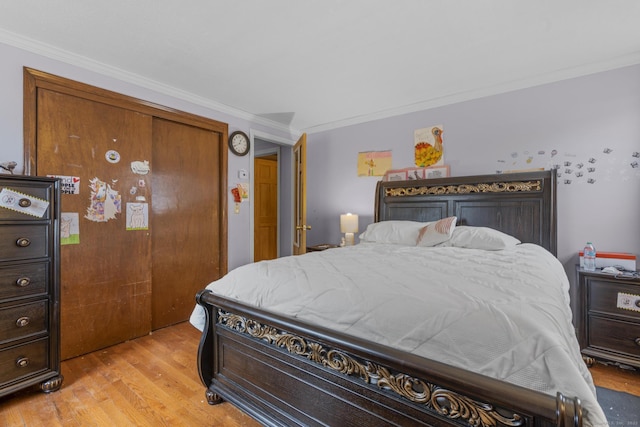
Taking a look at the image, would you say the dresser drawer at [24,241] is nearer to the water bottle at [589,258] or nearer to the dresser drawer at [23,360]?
the dresser drawer at [23,360]

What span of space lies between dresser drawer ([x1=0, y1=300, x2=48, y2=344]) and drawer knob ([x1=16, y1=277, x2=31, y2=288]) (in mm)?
125

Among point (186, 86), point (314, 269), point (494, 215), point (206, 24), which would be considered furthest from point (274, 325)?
point (186, 86)

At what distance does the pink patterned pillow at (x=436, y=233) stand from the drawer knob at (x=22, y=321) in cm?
286

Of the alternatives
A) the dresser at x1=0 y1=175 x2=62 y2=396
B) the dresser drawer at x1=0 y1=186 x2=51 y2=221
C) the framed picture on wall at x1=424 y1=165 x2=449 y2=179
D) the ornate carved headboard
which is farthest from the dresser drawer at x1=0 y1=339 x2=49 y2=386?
the framed picture on wall at x1=424 y1=165 x2=449 y2=179

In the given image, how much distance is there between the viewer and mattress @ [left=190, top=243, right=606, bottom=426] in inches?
31.9

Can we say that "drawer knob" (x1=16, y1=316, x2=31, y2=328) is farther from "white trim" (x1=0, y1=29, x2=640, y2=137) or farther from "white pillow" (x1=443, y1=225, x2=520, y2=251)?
"white pillow" (x1=443, y1=225, x2=520, y2=251)

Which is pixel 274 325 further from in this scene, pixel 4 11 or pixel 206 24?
pixel 4 11

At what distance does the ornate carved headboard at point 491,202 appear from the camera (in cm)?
256

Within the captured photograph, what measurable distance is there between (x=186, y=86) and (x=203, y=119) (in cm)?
39

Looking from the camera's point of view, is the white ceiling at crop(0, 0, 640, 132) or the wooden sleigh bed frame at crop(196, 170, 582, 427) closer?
the wooden sleigh bed frame at crop(196, 170, 582, 427)

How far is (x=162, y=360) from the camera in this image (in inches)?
90.3

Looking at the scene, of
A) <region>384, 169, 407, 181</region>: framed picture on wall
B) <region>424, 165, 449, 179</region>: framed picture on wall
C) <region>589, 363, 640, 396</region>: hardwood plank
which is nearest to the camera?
<region>589, 363, 640, 396</region>: hardwood plank

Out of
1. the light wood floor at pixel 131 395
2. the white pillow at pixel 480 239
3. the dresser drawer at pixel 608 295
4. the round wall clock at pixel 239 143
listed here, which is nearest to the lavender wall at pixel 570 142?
the dresser drawer at pixel 608 295

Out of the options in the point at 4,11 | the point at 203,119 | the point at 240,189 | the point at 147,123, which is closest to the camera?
the point at 4,11
